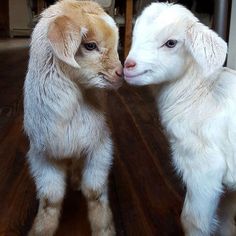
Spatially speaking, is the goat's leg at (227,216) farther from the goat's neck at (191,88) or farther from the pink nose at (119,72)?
the pink nose at (119,72)

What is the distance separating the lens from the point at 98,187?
41.7 inches

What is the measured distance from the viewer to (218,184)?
0.91m

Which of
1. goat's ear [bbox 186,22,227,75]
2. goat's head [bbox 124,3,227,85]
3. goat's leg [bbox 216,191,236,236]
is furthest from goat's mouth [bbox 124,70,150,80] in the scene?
goat's leg [bbox 216,191,236,236]

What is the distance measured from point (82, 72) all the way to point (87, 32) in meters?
0.08

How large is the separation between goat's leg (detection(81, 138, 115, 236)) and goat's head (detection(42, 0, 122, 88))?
19 centimetres

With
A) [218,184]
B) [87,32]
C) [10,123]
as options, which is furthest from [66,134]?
[10,123]

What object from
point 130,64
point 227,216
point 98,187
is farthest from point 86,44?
point 227,216

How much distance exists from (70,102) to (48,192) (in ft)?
0.73

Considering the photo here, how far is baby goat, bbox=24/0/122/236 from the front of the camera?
3.00ft

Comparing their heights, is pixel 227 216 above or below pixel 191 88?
below

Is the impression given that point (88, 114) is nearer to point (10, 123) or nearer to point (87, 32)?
point (87, 32)

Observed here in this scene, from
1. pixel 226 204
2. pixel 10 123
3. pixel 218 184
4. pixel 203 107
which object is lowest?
pixel 10 123

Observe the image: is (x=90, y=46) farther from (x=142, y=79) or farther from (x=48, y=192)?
(x=48, y=192)

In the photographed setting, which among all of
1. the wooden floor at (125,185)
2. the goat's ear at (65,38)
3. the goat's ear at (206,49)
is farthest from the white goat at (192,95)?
the wooden floor at (125,185)
